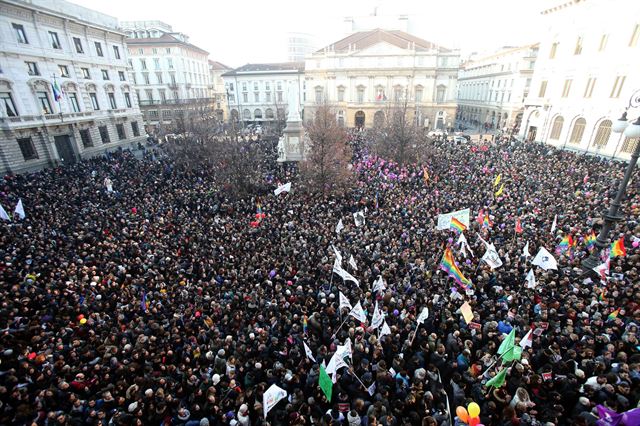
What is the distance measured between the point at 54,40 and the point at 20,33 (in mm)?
3400

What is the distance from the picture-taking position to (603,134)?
27.5m

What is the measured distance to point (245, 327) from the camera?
8.75m

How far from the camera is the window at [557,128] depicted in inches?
1262

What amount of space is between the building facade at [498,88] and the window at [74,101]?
5315 centimetres

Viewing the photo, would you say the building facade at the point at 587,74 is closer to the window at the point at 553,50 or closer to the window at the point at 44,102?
the window at the point at 553,50

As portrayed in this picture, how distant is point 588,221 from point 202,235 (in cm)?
1723

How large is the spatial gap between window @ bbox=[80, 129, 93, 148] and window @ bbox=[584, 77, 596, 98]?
49082 millimetres

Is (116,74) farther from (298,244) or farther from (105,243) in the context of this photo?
(298,244)

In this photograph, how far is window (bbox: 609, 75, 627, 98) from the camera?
2545cm

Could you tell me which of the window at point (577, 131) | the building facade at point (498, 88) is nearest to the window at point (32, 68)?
the window at point (577, 131)

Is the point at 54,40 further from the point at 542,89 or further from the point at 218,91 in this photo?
the point at 218,91

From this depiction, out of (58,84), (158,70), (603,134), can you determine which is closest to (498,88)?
(603,134)

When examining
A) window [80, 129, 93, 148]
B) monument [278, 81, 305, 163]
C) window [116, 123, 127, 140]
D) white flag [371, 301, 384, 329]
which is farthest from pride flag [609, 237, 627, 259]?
window [116, 123, 127, 140]

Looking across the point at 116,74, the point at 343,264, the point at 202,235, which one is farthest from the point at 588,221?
the point at 116,74
